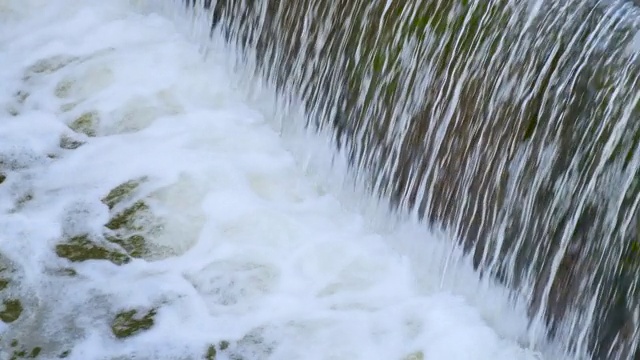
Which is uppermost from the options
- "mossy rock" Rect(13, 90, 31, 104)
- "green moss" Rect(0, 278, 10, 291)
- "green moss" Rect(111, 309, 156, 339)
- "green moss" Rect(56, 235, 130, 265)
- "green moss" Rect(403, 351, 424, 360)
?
"mossy rock" Rect(13, 90, 31, 104)

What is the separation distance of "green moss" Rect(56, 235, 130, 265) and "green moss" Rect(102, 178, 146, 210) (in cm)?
21

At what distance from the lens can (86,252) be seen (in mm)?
3002

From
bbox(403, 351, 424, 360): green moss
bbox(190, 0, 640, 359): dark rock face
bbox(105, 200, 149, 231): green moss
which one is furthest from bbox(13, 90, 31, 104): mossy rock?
bbox(403, 351, 424, 360): green moss

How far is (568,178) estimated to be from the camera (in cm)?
243

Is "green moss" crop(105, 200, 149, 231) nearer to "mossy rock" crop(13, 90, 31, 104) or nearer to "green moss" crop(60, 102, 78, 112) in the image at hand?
"green moss" crop(60, 102, 78, 112)

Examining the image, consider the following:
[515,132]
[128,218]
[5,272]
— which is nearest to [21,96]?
Answer: [128,218]

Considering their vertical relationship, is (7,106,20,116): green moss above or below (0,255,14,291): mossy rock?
above

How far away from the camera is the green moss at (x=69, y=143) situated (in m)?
3.48

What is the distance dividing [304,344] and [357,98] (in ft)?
3.16

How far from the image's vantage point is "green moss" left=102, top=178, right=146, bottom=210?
10.6 ft

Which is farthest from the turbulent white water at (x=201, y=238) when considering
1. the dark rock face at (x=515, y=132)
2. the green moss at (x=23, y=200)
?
the dark rock face at (x=515, y=132)

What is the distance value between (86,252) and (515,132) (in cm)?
152

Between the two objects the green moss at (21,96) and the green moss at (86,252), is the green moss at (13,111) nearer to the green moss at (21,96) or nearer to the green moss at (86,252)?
the green moss at (21,96)

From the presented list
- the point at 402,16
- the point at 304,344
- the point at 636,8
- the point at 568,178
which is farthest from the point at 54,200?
the point at 636,8
